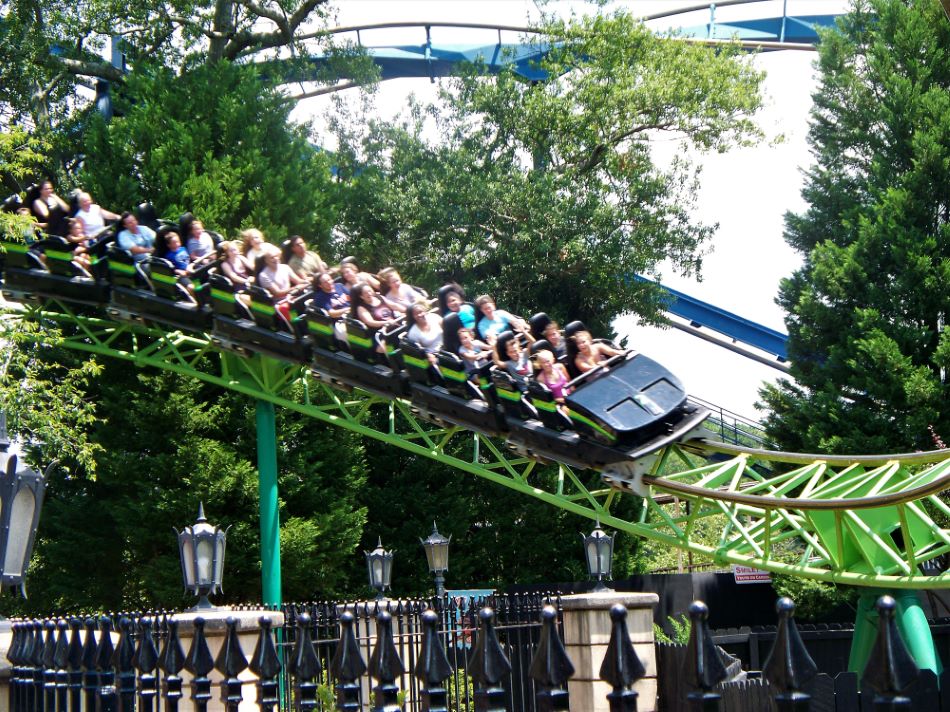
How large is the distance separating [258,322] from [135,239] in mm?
2337

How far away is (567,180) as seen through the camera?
67.4 feet

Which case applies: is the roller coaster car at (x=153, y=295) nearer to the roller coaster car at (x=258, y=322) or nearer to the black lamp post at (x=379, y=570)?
the roller coaster car at (x=258, y=322)

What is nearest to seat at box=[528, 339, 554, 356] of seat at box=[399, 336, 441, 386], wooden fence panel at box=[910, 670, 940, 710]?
seat at box=[399, 336, 441, 386]

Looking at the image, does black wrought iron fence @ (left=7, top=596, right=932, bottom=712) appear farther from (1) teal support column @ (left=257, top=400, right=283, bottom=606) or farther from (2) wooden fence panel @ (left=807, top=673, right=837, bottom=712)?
(1) teal support column @ (left=257, top=400, right=283, bottom=606)

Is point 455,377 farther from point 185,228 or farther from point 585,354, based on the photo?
point 185,228

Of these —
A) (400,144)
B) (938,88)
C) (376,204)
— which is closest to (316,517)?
(376,204)

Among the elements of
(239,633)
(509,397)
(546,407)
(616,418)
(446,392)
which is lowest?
(239,633)

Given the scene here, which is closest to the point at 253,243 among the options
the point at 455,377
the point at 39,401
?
the point at 39,401

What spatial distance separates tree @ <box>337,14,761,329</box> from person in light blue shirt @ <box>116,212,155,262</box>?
593cm

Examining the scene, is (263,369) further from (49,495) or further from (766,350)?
(766,350)

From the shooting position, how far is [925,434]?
16.7 metres

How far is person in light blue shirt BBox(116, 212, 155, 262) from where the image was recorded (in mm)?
14414

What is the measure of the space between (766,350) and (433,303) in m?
10.2

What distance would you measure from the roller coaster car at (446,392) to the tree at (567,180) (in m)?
7.57
